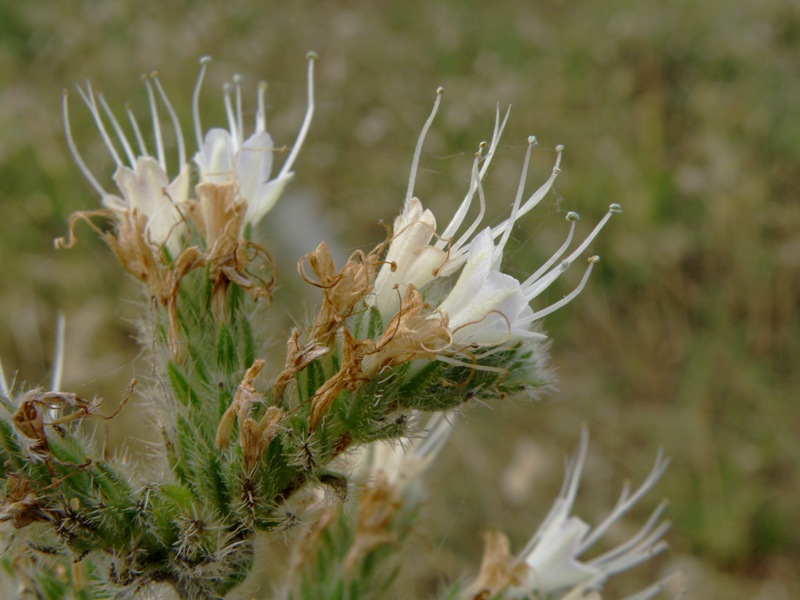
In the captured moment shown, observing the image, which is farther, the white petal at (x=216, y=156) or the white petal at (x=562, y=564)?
the white petal at (x=562, y=564)

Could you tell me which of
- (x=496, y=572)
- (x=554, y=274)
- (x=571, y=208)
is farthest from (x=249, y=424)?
(x=571, y=208)

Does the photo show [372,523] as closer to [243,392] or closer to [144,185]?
[243,392]

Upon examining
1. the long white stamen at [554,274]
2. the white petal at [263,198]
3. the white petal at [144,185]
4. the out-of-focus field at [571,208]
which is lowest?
the out-of-focus field at [571,208]

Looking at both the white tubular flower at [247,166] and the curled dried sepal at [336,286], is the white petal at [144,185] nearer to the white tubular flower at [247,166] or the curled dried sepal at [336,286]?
the white tubular flower at [247,166]

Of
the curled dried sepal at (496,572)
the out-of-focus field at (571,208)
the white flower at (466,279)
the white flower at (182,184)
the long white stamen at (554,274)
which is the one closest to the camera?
the white flower at (466,279)

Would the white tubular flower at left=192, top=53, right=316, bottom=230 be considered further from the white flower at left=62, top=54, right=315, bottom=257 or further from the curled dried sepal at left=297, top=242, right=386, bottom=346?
the curled dried sepal at left=297, top=242, right=386, bottom=346

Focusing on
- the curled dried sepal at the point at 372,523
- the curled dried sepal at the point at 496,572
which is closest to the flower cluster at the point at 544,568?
the curled dried sepal at the point at 496,572

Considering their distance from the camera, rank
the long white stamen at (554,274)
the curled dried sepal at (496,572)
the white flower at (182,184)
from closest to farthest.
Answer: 1. the long white stamen at (554,274)
2. the white flower at (182,184)
3. the curled dried sepal at (496,572)

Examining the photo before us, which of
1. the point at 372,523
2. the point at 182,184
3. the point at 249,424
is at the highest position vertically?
the point at 182,184

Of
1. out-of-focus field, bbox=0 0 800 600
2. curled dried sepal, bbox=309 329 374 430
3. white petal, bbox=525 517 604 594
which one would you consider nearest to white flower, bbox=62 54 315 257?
curled dried sepal, bbox=309 329 374 430
